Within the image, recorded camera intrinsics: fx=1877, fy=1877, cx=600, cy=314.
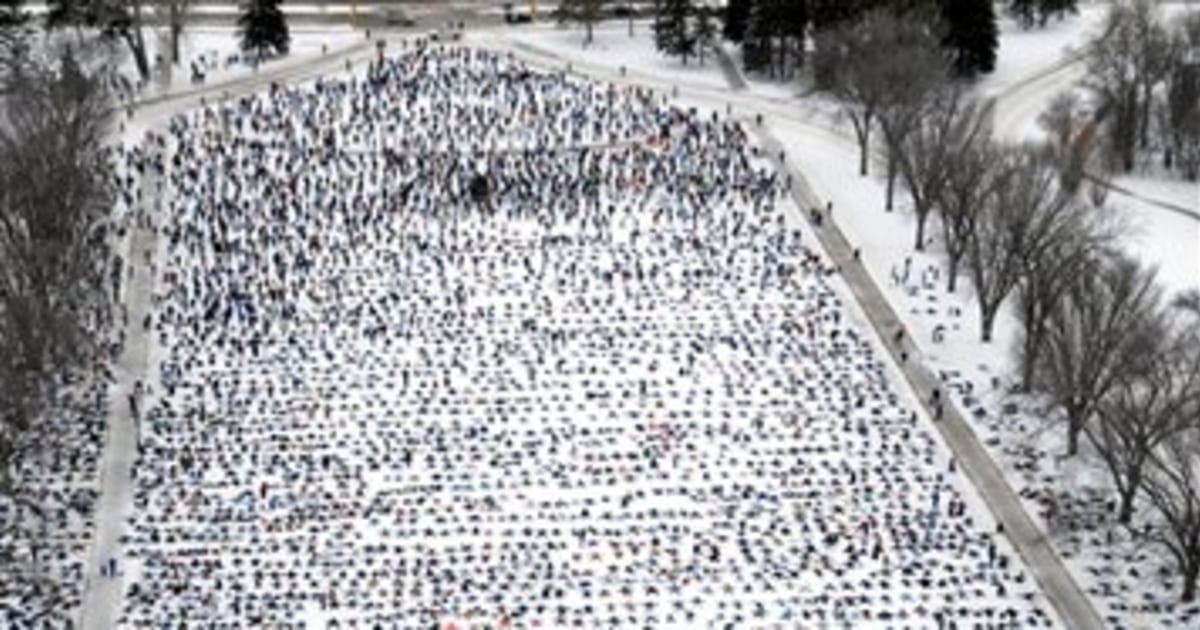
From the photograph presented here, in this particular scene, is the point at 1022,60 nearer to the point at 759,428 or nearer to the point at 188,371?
the point at 759,428

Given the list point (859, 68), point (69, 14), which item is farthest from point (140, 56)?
point (859, 68)

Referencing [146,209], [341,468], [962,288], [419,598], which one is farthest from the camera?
[146,209]

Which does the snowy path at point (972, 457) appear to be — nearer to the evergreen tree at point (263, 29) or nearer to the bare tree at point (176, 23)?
the evergreen tree at point (263, 29)

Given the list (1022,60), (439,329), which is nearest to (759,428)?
(439,329)

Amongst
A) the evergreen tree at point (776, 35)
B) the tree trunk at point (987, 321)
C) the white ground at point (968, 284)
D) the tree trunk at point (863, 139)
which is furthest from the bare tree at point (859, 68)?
the tree trunk at point (987, 321)

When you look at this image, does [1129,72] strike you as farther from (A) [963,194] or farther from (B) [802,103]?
(A) [963,194]

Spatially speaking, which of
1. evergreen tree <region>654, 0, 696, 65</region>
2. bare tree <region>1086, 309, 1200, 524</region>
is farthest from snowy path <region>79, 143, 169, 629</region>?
evergreen tree <region>654, 0, 696, 65</region>
